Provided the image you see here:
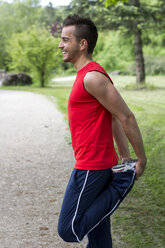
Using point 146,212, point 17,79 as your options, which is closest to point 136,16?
point 146,212

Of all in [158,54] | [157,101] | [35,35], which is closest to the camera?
[157,101]

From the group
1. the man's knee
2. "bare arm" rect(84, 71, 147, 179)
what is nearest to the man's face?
"bare arm" rect(84, 71, 147, 179)

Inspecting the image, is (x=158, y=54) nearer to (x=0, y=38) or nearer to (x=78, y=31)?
(x=0, y=38)

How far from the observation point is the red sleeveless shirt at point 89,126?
2.05 meters

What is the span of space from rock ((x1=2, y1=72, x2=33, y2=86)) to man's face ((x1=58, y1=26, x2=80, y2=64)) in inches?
1057

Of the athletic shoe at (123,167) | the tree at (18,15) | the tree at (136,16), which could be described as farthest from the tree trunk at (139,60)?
the tree at (18,15)

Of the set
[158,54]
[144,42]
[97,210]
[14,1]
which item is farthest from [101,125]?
[14,1]

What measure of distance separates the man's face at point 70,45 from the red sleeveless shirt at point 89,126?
12cm

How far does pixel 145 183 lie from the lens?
4.69 metres

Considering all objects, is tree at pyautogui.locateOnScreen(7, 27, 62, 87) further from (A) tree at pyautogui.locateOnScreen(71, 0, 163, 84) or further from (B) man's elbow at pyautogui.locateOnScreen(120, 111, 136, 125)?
(B) man's elbow at pyautogui.locateOnScreen(120, 111, 136, 125)

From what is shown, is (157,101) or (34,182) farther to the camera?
(157,101)

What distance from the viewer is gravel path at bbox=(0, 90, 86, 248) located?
3395 millimetres

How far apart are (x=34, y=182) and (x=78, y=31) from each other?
10.6 ft

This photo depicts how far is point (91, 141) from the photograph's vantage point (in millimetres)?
2059
